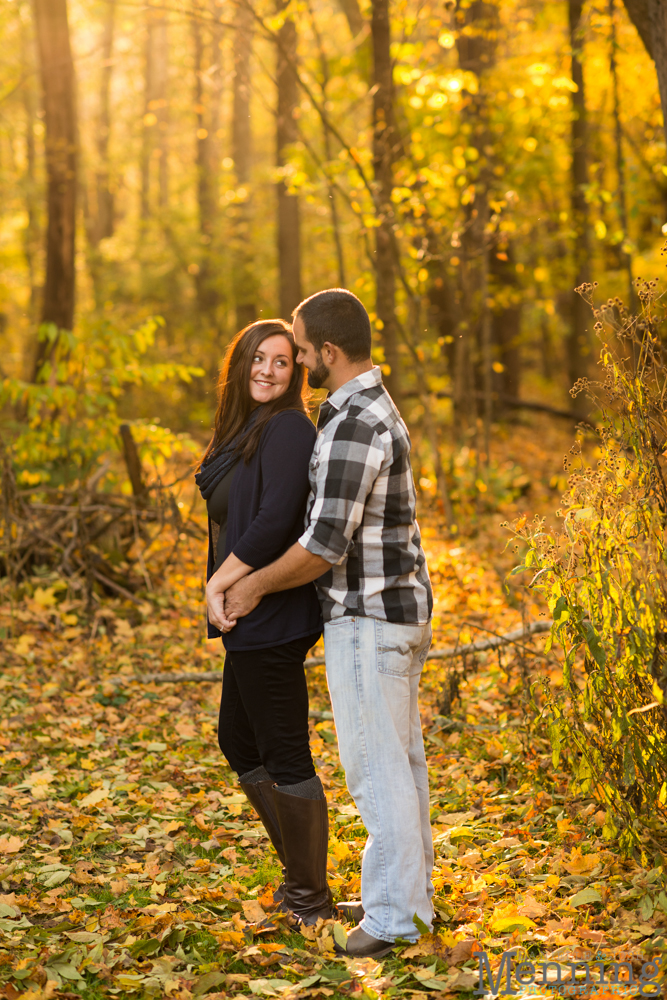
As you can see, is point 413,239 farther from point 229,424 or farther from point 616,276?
point 616,276

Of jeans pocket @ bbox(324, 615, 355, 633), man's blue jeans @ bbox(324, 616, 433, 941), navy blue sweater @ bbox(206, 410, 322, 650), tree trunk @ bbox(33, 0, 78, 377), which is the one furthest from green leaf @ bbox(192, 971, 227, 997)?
tree trunk @ bbox(33, 0, 78, 377)

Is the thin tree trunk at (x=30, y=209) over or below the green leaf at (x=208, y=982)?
over

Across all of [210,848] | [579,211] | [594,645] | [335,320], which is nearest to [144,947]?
[210,848]

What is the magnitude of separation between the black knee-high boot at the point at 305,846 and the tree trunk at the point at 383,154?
5.97 metres

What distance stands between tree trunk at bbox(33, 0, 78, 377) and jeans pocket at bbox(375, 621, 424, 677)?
356 inches

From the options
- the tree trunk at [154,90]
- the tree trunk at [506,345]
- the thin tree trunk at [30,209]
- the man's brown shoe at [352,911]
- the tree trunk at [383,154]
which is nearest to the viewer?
the man's brown shoe at [352,911]

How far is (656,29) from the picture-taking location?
196 inches

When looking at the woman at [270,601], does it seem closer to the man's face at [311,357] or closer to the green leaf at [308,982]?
the man's face at [311,357]

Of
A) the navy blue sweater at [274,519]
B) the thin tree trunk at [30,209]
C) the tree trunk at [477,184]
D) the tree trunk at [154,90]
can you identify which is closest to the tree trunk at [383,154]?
the tree trunk at [477,184]

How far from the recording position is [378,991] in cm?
289

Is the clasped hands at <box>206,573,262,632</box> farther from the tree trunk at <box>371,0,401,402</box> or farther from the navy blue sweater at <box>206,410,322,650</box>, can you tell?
the tree trunk at <box>371,0,401,402</box>

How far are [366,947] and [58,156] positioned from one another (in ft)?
35.0

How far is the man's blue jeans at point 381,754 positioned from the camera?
2.94 m

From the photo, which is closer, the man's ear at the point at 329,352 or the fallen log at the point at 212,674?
the man's ear at the point at 329,352
